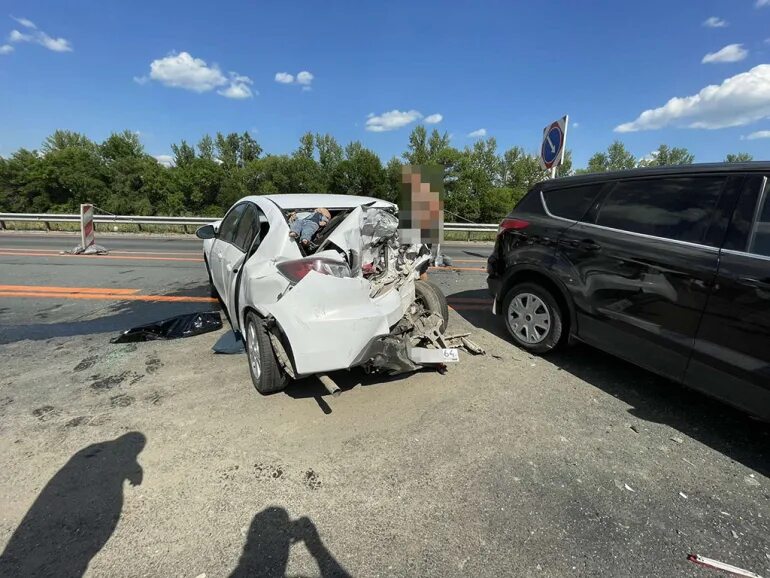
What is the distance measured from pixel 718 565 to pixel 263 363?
2.90 meters

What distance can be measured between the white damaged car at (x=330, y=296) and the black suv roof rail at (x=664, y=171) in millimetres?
1582

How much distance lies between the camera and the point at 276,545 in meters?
1.99

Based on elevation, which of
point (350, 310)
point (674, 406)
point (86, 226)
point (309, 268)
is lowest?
point (674, 406)

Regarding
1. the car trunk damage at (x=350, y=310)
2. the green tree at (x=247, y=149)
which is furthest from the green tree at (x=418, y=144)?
the car trunk damage at (x=350, y=310)

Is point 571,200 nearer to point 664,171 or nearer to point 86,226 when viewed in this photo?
point 664,171

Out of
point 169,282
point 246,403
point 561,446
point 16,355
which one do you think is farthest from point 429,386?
point 169,282

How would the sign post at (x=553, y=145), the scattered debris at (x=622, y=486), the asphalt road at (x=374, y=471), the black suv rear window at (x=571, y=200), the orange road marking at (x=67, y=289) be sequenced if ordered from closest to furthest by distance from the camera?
the asphalt road at (x=374, y=471) < the scattered debris at (x=622, y=486) < the black suv rear window at (x=571, y=200) < the orange road marking at (x=67, y=289) < the sign post at (x=553, y=145)

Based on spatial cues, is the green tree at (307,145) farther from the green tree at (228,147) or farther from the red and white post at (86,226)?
the red and white post at (86,226)

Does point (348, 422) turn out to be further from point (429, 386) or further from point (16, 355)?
point (16, 355)

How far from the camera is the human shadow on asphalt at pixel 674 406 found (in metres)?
2.81

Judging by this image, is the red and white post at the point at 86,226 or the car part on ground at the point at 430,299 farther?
the red and white post at the point at 86,226

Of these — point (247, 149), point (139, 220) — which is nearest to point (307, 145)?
point (247, 149)

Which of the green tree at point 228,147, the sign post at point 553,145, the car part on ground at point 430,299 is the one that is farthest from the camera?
the green tree at point 228,147

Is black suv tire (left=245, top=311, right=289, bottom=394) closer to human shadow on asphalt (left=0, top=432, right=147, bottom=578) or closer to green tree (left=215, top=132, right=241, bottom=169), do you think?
human shadow on asphalt (left=0, top=432, right=147, bottom=578)
